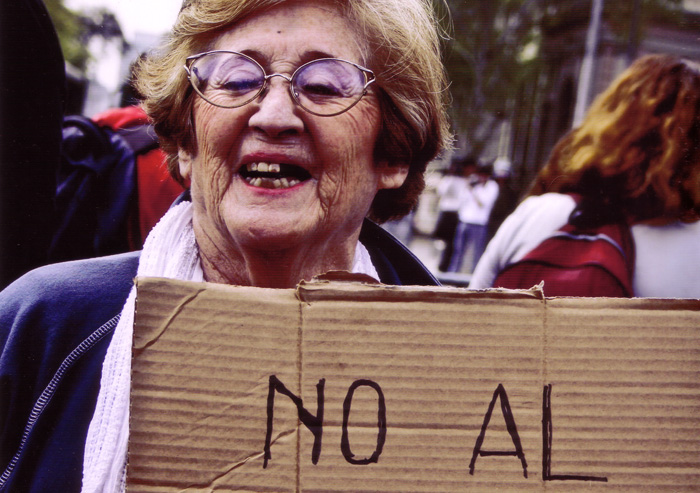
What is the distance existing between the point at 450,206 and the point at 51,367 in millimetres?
8455

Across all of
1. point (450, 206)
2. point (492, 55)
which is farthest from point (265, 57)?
point (492, 55)

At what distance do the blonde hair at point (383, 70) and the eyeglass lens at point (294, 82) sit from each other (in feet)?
0.25

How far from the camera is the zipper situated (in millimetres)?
991

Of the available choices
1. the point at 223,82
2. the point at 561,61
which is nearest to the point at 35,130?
the point at 223,82

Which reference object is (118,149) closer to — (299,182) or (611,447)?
(299,182)

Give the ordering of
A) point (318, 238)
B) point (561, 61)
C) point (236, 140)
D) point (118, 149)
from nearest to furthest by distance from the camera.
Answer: point (236, 140) → point (318, 238) → point (118, 149) → point (561, 61)

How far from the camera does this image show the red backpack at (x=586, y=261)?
5.38 ft

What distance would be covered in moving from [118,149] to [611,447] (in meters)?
1.64

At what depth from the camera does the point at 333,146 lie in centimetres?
120

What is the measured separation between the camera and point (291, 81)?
114cm

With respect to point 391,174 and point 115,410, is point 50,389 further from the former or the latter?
point 391,174

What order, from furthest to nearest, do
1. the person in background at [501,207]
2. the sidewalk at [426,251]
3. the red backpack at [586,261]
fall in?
1. the sidewalk at [426,251]
2. the person in background at [501,207]
3. the red backpack at [586,261]

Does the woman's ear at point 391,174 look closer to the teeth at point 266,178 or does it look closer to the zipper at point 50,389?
the teeth at point 266,178

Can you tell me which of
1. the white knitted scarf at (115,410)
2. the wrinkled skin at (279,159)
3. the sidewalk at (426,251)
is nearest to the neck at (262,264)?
the wrinkled skin at (279,159)
